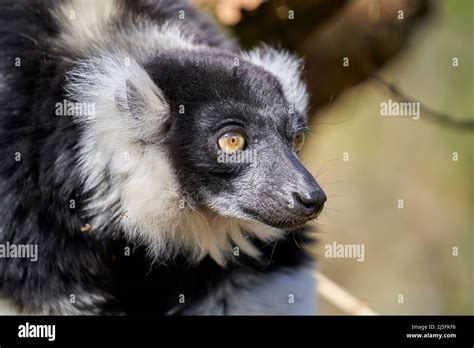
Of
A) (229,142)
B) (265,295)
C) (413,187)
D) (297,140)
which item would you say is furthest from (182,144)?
(413,187)

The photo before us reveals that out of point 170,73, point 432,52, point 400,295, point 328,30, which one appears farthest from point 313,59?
point 400,295

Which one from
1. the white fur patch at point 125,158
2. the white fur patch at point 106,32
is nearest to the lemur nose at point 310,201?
the white fur patch at point 125,158

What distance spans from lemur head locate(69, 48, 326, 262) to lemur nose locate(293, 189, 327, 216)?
10 centimetres

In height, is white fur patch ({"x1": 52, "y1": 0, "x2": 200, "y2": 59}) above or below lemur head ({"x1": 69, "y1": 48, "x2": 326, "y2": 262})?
above

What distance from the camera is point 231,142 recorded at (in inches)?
156

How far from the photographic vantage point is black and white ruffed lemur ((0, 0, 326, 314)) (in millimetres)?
3982

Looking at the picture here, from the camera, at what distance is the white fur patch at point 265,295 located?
463cm

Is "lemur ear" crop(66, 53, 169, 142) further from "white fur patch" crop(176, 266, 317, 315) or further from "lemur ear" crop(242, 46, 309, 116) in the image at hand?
"white fur patch" crop(176, 266, 317, 315)

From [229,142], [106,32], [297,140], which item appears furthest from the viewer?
[106,32]

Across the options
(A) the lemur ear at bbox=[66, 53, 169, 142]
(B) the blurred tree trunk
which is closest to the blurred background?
(B) the blurred tree trunk

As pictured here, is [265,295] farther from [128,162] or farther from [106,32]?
[106,32]

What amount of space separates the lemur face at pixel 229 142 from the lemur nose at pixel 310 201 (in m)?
0.04

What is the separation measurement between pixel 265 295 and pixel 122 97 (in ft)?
5.05

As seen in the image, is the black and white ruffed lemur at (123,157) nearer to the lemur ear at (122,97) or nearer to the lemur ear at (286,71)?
the lemur ear at (122,97)
